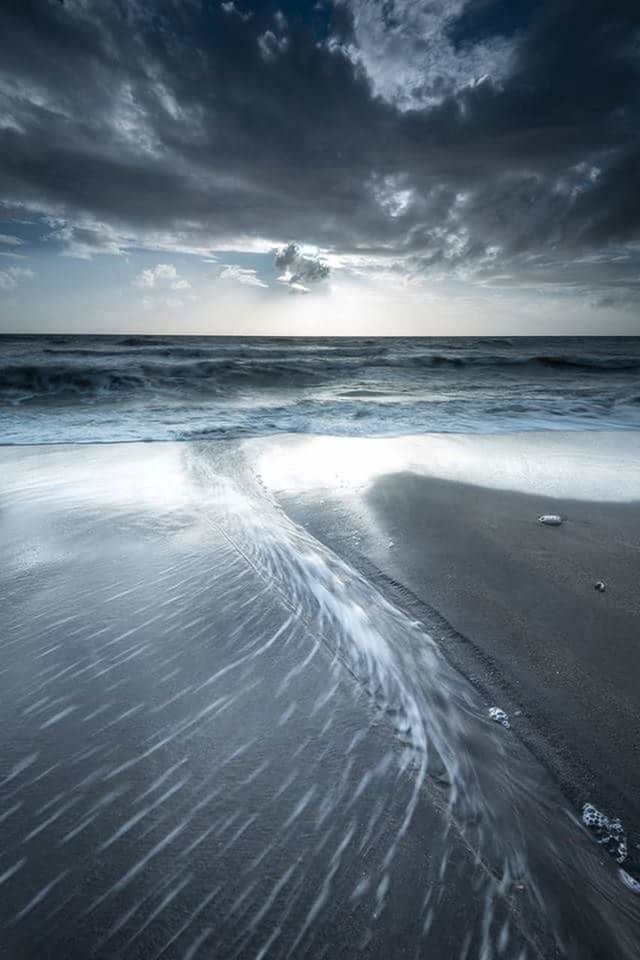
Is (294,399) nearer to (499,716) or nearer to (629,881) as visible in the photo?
(499,716)

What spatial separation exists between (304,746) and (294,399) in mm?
12989

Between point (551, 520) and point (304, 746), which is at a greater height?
point (304, 746)

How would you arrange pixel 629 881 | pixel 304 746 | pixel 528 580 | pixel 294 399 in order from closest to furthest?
pixel 629 881 < pixel 304 746 < pixel 528 580 < pixel 294 399

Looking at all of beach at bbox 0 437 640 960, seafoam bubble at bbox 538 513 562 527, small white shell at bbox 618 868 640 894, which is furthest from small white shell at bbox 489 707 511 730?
seafoam bubble at bbox 538 513 562 527

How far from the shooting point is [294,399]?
46.4ft

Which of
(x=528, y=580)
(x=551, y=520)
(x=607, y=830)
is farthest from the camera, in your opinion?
(x=551, y=520)

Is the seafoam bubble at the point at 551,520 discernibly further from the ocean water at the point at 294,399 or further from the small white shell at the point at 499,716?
the ocean water at the point at 294,399

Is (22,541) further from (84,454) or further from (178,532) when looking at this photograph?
(84,454)

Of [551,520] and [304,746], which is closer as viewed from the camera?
[304,746]

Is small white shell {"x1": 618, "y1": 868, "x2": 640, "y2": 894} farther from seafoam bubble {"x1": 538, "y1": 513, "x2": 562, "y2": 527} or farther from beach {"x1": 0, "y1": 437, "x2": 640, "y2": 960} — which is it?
seafoam bubble {"x1": 538, "y1": 513, "x2": 562, "y2": 527}

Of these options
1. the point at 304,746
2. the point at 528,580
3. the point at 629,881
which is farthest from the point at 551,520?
the point at 304,746

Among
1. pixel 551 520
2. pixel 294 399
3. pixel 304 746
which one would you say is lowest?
pixel 294 399

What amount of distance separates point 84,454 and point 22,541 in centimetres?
359

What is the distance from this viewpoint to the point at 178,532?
3.61 metres
